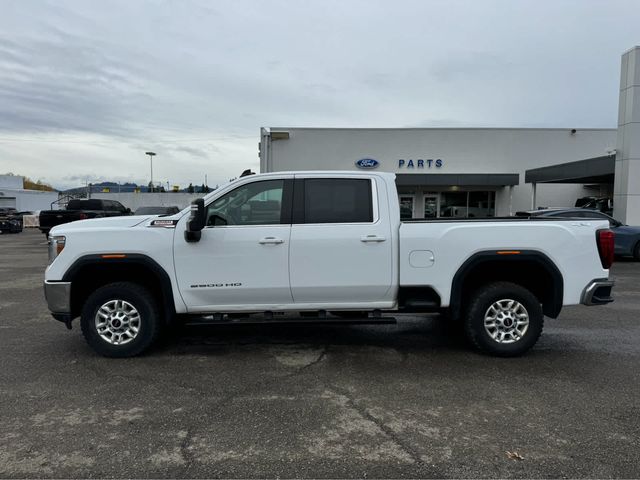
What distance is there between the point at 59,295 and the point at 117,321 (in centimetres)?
65

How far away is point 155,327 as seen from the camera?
16.9 ft

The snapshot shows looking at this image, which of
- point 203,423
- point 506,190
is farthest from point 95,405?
point 506,190

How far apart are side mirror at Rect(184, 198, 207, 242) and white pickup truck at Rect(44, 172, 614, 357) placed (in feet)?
0.05

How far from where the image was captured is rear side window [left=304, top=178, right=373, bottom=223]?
516cm

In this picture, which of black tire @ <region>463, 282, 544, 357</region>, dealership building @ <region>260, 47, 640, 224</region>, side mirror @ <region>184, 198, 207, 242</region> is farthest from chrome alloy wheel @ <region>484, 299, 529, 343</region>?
dealership building @ <region>260, 47, 640, 224</region>

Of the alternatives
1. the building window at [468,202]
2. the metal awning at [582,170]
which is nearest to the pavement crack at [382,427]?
the metal awning at [582,170]

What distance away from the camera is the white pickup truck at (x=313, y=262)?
502 centimetres

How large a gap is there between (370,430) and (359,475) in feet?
1.98

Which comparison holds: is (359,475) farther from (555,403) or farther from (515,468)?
(555,403)

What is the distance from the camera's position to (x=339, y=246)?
5.02 m

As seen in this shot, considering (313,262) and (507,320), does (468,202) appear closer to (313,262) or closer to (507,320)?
(507,320)

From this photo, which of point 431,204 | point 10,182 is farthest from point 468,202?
point 10,182

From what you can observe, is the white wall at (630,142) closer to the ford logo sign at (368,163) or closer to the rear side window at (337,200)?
the ford logo sign at (368,163)

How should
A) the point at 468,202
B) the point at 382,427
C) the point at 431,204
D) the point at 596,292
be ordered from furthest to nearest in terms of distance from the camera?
the point at 431,204 < the point at 468,202 < the point at 596,292 < the point at 382,427
